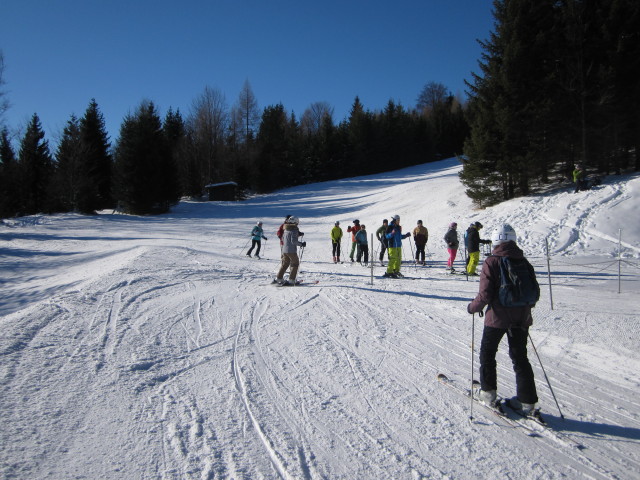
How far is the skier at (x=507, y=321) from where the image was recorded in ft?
12.2

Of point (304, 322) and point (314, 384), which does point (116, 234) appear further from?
point (314, 384)

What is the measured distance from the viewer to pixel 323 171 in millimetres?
60156

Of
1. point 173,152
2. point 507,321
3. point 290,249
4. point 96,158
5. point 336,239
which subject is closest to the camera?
point 507,321

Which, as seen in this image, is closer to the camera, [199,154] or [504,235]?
[504,235]

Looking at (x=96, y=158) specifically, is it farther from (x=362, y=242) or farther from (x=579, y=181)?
(x=579, y=181)

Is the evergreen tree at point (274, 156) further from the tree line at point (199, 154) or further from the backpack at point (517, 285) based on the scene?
the backpack at point (517, 285)

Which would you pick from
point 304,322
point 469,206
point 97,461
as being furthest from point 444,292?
point 469,206

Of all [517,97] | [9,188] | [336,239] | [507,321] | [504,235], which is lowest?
[507,321]

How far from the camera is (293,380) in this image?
15.0 ft

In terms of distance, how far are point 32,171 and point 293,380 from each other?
44252 millimetres

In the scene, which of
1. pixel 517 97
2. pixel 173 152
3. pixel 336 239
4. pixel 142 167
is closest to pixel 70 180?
pixel 142 167

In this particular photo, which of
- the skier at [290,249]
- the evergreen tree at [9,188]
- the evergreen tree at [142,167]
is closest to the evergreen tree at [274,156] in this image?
the evergreen tree at [142,167]

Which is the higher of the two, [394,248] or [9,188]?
[9,188]

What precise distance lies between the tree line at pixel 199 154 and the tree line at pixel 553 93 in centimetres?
3027
